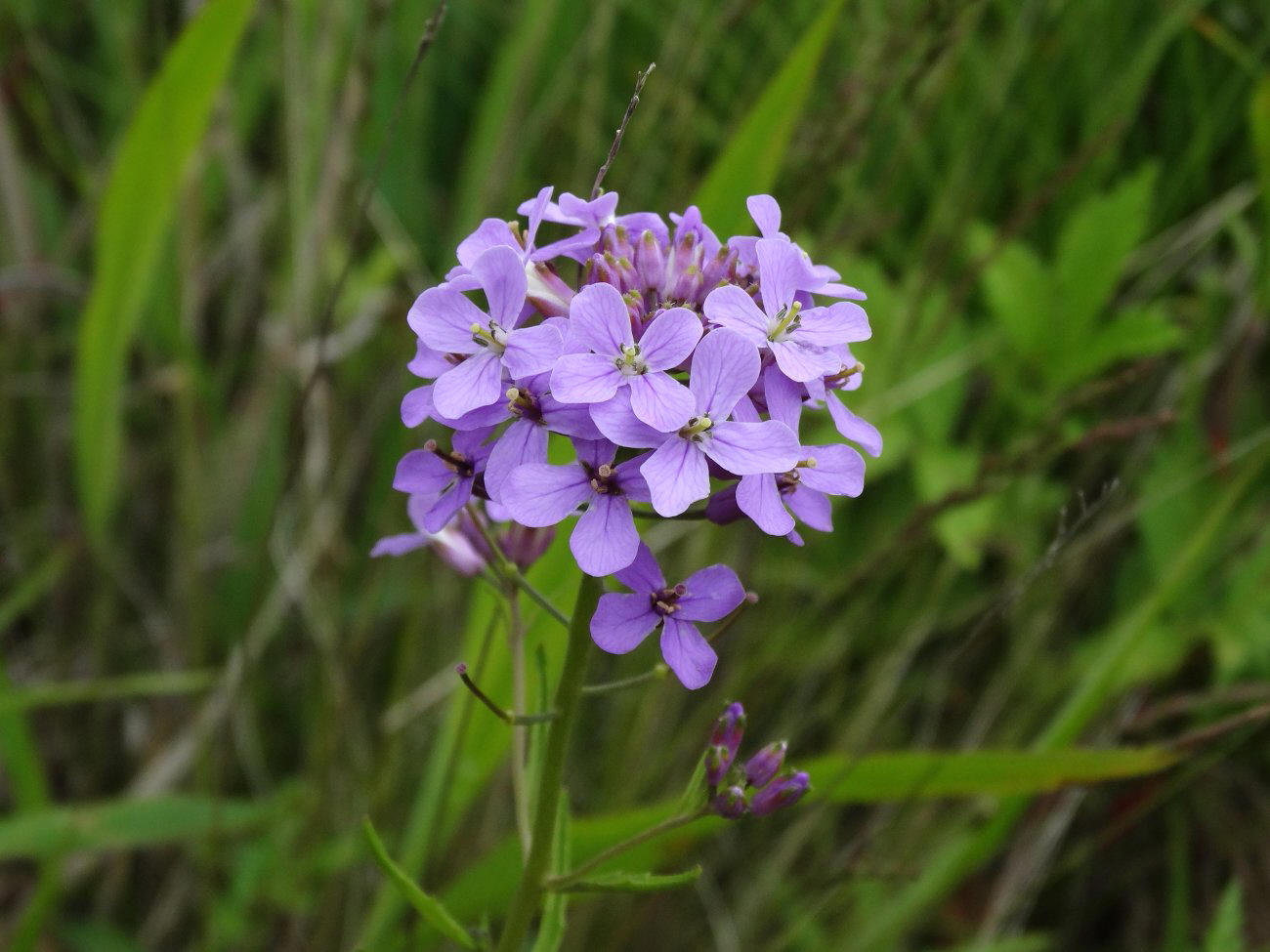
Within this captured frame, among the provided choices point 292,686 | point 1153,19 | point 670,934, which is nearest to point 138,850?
point 292,686

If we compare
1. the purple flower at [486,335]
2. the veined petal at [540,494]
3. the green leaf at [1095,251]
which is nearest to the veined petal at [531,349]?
the purple flower at [486,335]

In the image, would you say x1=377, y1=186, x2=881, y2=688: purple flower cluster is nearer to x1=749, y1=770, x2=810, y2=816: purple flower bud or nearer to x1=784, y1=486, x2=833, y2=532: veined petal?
x1=784, y1=486, x2=833, y2=532: veined petal

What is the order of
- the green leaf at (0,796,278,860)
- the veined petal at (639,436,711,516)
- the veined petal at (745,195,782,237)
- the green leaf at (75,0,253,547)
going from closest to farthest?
the veined petal at (639,436,711,516), the veined petal at (745,195,782,237), the green leaf at (0,796,278,860), the green leaf at (75,0,253,547)

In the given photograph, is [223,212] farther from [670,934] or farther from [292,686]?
[670,934]

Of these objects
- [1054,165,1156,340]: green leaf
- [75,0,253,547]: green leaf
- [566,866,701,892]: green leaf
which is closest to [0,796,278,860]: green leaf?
[75,0,253,547]: green leaf

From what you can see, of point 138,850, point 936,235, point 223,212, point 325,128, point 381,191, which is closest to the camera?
point 936,235

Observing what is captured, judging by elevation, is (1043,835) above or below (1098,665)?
below
